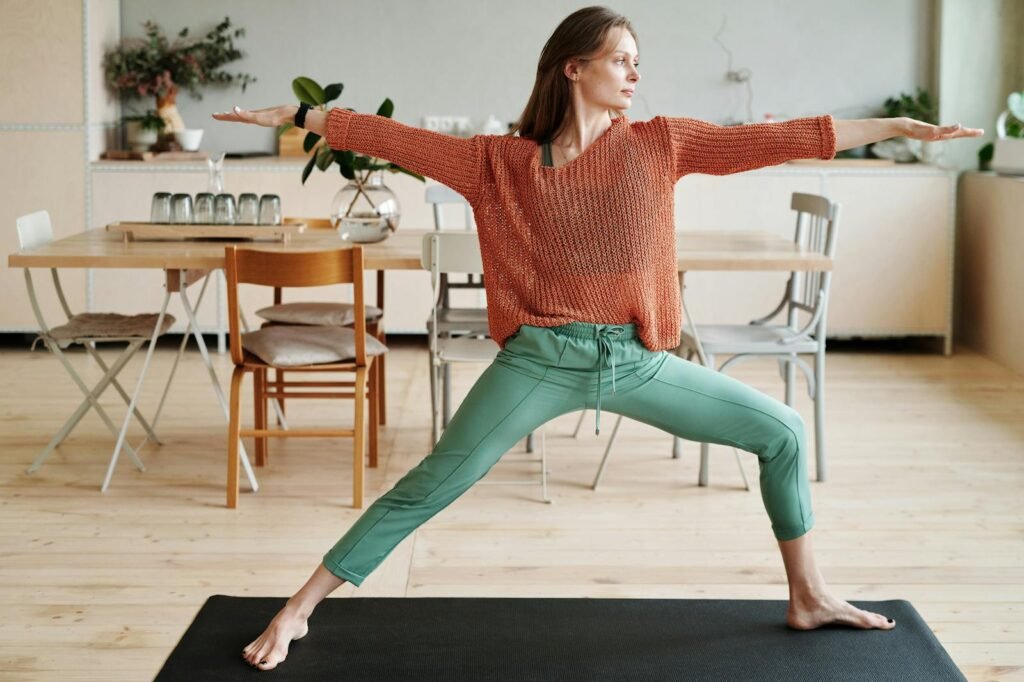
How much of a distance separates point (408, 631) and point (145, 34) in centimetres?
492

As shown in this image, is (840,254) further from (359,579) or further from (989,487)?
(359,579)

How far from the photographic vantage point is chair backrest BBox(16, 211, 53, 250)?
4.28 metres

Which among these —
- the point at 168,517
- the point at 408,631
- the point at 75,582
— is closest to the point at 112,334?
the point at 168,517

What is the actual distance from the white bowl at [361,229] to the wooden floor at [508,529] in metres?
0.78

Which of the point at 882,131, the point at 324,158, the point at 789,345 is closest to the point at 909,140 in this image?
the point at 789,345

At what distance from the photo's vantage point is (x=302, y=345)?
417cm

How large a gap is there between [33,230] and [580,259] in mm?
2455

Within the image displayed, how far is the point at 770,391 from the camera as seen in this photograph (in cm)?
580

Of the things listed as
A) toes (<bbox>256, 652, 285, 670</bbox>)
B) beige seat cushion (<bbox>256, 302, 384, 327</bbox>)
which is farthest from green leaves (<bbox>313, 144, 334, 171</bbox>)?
toes (<bbox>256, 652, 285, 670</bbox>)

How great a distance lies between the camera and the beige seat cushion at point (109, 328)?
434cm

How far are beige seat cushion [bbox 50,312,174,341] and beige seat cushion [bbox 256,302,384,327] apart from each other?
0.43 metres

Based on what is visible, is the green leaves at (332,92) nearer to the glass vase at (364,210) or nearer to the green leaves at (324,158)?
the green leaves at (324,158)

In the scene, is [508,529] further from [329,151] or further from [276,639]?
[329,151]

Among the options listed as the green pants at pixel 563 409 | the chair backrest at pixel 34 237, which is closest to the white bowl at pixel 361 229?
the chair backrest at pixel 34 237
